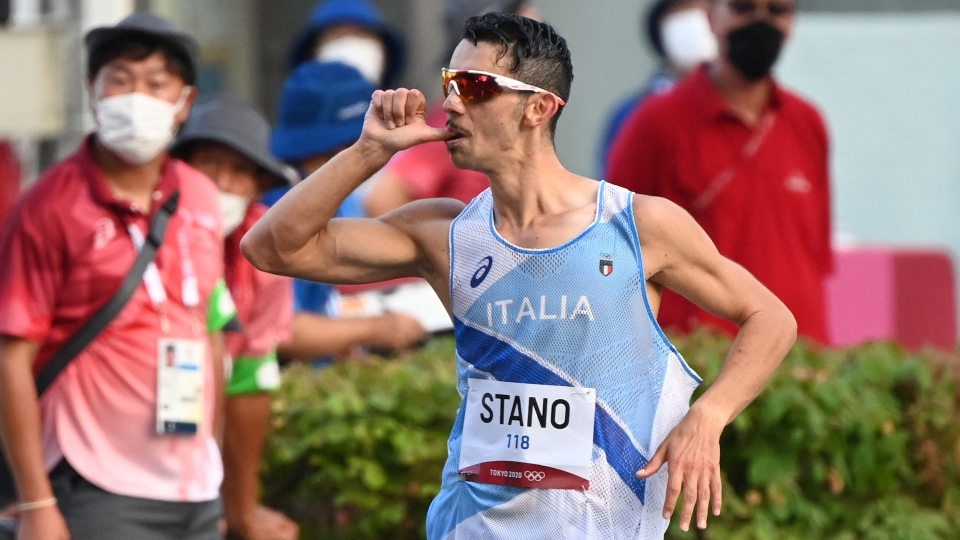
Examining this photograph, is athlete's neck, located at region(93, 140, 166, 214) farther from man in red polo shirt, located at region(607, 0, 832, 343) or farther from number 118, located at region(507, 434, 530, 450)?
man in red polo shirt, located at region(607, 0, 832, 343)

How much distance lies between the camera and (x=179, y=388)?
4.66 metres

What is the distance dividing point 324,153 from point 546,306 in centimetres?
299

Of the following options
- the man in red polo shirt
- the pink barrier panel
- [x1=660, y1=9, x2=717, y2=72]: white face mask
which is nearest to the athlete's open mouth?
the man in red polo shirt

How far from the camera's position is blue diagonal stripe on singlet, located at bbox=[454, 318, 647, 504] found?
3.87 m

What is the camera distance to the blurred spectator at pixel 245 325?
5.47 m

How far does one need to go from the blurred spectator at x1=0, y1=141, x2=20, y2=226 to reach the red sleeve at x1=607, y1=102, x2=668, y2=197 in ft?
10.3

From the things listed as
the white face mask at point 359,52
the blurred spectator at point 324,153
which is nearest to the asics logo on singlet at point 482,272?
the blurred spectator at point 324,153

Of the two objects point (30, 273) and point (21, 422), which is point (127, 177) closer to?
point (30, 273)

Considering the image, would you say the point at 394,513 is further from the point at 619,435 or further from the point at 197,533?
the point at 619,435

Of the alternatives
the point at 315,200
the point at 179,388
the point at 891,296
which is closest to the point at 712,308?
the point at 315,200

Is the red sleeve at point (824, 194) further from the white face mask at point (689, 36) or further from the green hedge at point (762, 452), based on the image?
the white face mask at point (689, 36)

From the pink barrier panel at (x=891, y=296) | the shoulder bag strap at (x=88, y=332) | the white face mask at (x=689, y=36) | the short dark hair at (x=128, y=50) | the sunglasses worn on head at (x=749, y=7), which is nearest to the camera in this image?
the shoulder bag strap at (x=88, y=332)

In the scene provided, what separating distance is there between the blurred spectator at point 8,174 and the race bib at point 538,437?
15.6 feet

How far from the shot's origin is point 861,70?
41.3 ft
